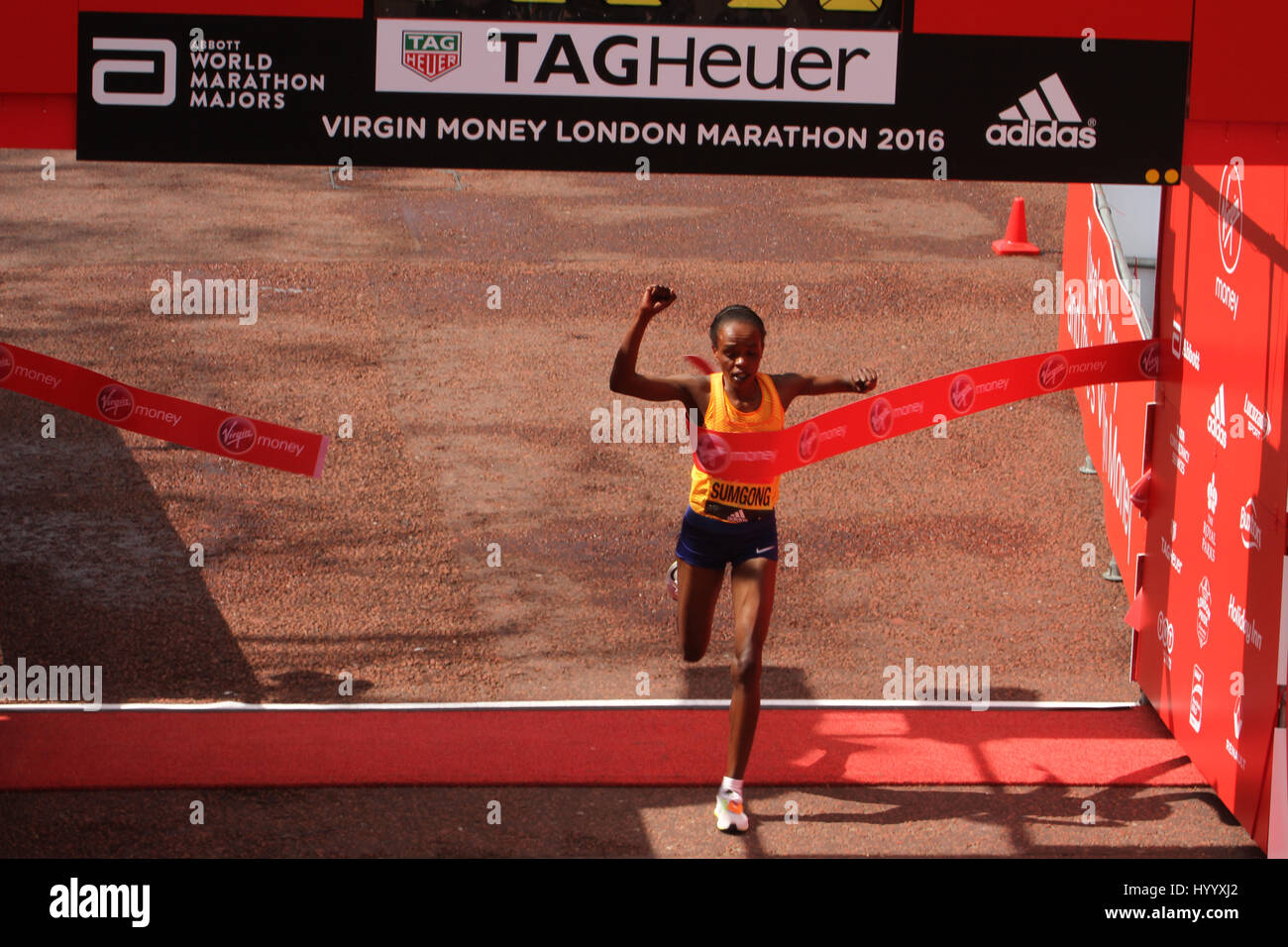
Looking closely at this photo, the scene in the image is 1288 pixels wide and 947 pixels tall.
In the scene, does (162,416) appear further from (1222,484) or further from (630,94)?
(1222,484)

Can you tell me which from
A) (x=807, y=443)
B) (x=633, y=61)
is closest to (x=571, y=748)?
(x=807, y=443)

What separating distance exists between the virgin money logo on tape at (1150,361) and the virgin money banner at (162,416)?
14.4 ft

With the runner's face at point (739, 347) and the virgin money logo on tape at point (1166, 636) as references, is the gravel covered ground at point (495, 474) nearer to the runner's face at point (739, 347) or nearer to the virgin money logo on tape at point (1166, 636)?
the virgin money logo on tape at point (1166, 636)

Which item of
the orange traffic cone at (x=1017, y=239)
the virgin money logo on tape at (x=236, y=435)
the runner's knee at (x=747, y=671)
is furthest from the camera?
the orange traffic cone at (x=1017, y=239)

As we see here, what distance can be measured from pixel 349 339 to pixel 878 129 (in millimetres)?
9400

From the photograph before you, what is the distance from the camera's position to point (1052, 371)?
879 centimetres

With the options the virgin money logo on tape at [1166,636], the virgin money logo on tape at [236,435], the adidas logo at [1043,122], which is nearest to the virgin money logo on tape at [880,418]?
the virgin money logo on tape at [1166,636]

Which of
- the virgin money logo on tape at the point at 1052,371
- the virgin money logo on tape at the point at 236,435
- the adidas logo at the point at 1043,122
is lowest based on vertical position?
the virgin money logo on tape at the point at 236,435

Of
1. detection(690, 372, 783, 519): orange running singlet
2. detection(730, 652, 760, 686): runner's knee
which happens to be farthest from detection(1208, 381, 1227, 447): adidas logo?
detection(730, 652, 760, 686): runner's knee

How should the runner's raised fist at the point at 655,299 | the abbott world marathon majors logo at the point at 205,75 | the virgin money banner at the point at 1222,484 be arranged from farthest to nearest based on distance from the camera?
the virgin money banner at the point at 1222,484
the runner's raised fist at the point at 655,299
the abbott world marathon majors logo at the point at 205,75

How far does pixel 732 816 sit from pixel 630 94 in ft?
10.7

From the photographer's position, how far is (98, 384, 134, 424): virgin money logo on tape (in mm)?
8508

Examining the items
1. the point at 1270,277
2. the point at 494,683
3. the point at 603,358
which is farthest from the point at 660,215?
the point at 1270,277

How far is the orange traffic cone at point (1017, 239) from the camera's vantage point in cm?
1872
